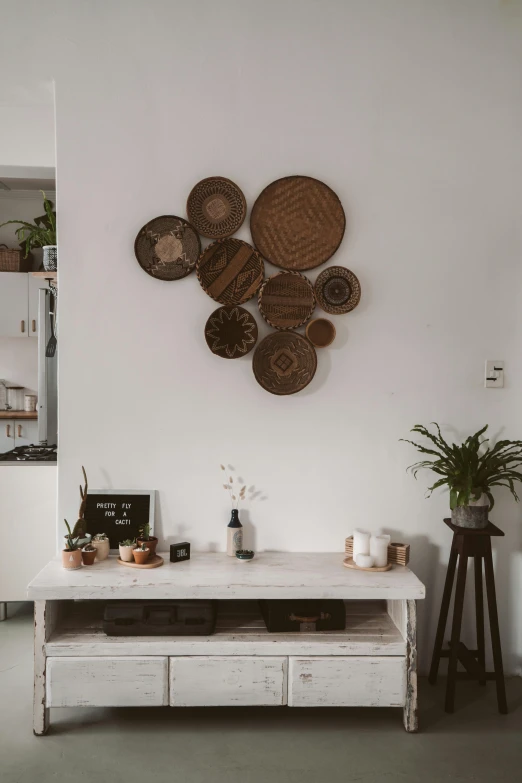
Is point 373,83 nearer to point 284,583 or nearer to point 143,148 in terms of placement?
point 143,148

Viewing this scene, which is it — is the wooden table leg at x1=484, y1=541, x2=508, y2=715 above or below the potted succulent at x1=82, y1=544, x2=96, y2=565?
below

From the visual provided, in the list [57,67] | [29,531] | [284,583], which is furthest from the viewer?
[29,531]

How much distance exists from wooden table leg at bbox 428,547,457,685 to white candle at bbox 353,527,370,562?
0.42 m

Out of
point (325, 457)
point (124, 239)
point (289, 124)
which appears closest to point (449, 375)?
point (325, 457)

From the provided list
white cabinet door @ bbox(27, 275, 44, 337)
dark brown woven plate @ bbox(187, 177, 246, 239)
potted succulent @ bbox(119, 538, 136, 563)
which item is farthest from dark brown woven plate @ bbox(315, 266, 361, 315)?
white cabinet door @ bbox(27, 275, 44, 337)

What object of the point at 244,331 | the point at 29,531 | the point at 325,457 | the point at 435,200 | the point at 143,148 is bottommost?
the point at 29,531

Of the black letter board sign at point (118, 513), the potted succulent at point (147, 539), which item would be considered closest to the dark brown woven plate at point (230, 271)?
the black letter board sign at point (118, 513)

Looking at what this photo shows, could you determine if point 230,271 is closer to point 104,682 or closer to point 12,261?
point 104,682

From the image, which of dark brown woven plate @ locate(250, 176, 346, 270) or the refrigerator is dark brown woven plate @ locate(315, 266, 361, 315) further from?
the refrigerator

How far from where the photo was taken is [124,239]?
2951 millimetres

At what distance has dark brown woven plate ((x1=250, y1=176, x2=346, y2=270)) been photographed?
2939 mm

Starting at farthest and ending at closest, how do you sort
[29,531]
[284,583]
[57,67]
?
1. [29,531]
2. [57,67]
3. [284,583]

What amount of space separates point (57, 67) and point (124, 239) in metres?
0.88

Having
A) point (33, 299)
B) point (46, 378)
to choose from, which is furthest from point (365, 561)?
point (33, 299)
